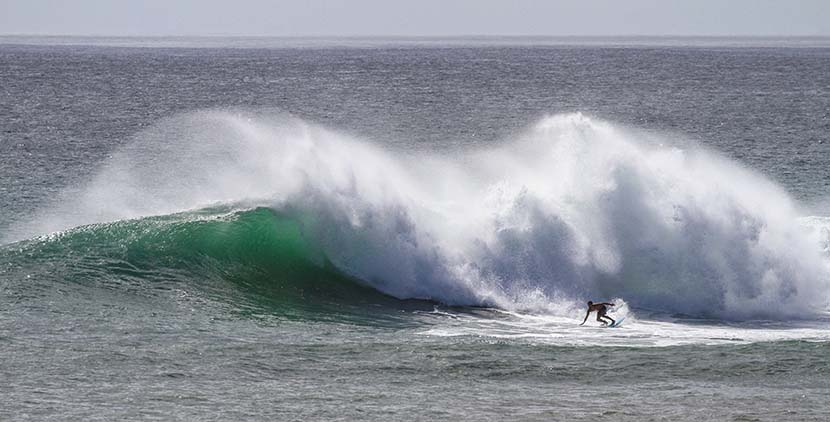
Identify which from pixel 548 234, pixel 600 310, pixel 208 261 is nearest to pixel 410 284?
pixel 548 234

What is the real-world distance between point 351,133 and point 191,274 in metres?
31.4

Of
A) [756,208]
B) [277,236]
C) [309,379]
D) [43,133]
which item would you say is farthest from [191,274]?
[43,133]

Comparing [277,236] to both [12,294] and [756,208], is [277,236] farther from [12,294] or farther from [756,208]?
[756,208]

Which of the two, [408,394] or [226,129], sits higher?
[226,129]

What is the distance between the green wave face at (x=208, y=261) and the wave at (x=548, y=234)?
0.06 m

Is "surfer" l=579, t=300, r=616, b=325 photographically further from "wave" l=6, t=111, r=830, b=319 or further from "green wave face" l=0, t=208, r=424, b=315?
"green wave face" l=0, t=208, r=424, b=315

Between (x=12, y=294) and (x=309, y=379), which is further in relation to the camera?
(x=12, y=294)

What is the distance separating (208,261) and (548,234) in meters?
6.53

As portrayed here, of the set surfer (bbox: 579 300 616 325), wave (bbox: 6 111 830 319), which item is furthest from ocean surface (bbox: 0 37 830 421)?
surfer (bbox: 579 300 616 325)

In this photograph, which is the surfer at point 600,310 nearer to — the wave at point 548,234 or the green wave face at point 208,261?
the wave at point 548,234

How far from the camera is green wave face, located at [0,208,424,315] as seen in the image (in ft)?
72.2

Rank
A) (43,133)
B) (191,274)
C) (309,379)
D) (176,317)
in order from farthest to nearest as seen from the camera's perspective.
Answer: (43,133) → (191,274) → (176,317) → (309,379)

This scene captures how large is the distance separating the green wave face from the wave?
6 cm

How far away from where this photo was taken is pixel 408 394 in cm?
1595
